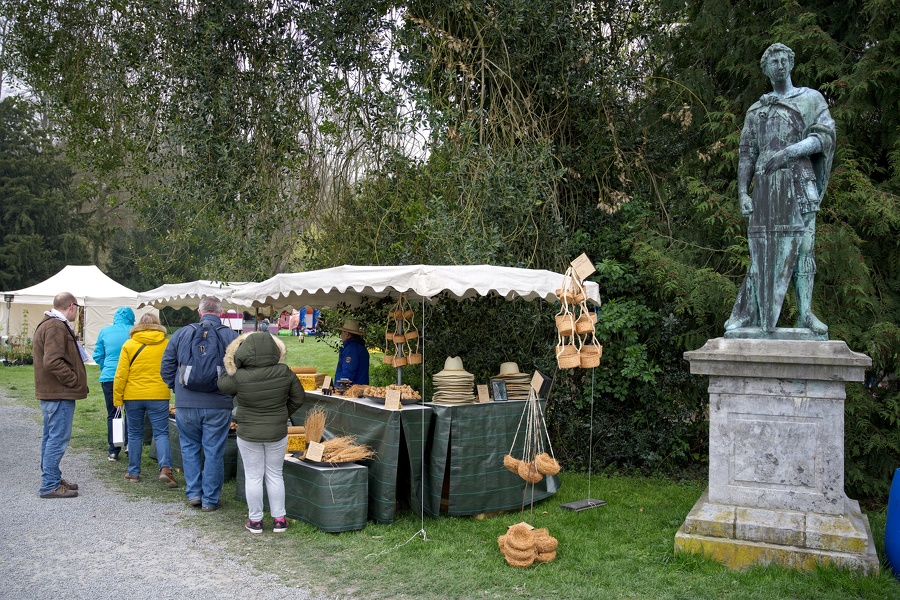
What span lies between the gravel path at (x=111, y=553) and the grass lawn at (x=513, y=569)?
192mm

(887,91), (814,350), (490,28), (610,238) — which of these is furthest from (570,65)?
(814,350)

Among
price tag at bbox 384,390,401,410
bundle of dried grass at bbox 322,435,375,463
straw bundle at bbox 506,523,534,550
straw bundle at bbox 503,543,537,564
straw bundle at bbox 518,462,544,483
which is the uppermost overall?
price tag at bbox 384,390,401,410

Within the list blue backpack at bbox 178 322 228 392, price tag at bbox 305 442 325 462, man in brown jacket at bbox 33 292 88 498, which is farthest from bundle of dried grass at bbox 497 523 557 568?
man in brown jacket at bbox 33 292 88 498

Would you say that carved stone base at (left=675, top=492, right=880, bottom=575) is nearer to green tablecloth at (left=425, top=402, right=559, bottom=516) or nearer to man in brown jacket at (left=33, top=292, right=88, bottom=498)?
green tablecloth at (left=425, top=402, right=559, bottom=516)

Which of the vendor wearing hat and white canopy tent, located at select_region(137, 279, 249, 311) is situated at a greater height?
white canopy tent, located at select_region(137, 279, 249, 311)

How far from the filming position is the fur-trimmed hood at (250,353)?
5828 mm

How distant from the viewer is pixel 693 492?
26.0 ft

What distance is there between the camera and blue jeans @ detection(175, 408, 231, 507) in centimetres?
659

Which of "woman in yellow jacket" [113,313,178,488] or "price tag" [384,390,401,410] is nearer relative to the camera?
"price tag" [384,390,401,410]

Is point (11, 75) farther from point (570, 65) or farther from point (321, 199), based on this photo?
point (570, 65)

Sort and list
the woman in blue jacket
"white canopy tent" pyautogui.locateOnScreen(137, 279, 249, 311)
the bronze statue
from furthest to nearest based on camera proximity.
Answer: "white canopy tent" pyautogui.locateOnScreen(137, 279, 249, 311), the woman in blue jacket, the bronze statue

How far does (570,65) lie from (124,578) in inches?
295

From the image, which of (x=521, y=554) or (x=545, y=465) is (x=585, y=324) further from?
(x=521, y=554)

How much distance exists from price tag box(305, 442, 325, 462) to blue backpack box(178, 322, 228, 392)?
1.13 m
